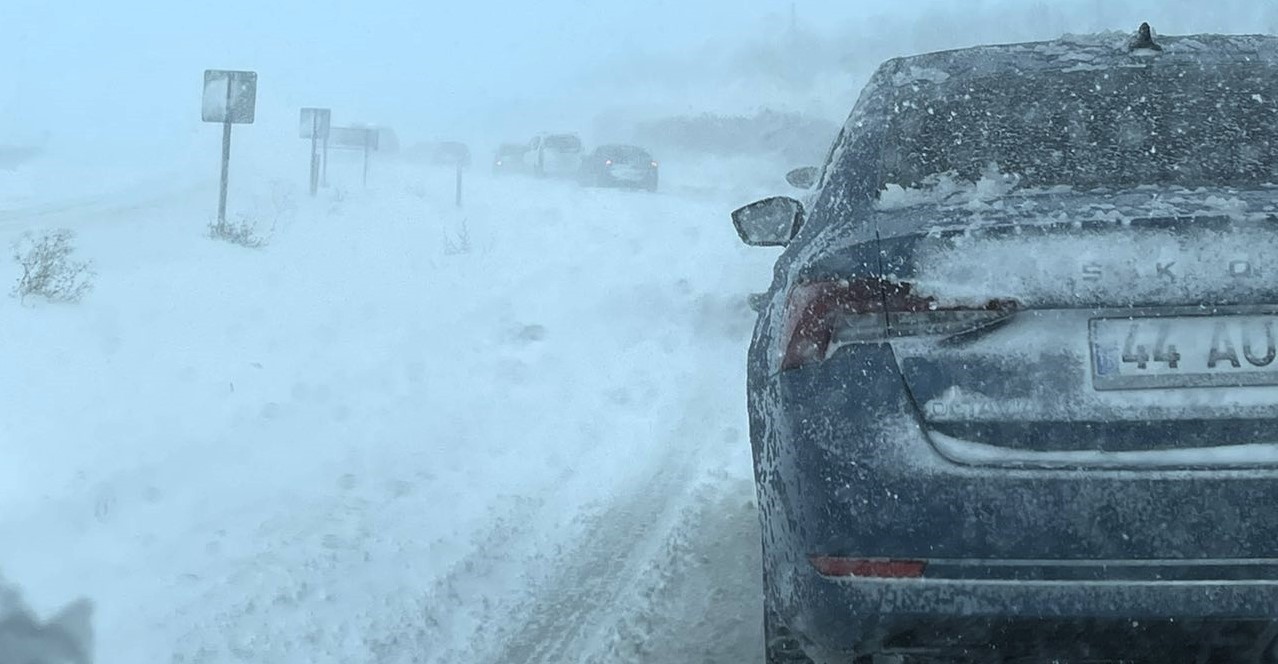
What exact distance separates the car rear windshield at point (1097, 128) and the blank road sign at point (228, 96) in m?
10.2

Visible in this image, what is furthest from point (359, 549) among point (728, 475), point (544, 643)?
point (728, 475)

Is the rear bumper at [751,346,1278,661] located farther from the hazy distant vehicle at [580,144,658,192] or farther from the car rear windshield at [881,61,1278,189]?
the hazy distant vehicle at [580,144,658,192]

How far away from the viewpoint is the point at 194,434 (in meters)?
5.47

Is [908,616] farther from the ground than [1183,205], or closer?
closer

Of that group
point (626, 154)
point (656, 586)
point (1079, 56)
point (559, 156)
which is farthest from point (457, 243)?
point (559, 156)

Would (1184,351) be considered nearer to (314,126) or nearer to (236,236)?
(236,236)

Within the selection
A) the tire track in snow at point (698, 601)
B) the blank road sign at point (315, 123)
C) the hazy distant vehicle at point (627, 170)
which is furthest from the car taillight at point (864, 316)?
the hazy distant vehicle at point (627, 170)

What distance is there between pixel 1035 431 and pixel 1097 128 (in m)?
0.99

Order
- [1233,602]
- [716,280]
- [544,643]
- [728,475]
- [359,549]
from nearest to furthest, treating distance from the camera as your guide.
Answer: [1233,602], [544,643], [359,549], [728,475], [716,280]

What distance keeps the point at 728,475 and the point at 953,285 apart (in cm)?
397

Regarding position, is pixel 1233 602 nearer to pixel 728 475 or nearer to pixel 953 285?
pixel 953 285

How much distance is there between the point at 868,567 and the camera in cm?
206

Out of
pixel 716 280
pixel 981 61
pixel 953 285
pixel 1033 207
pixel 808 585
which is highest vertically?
pixel 981 61

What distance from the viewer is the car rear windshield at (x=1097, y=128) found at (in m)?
2.43
